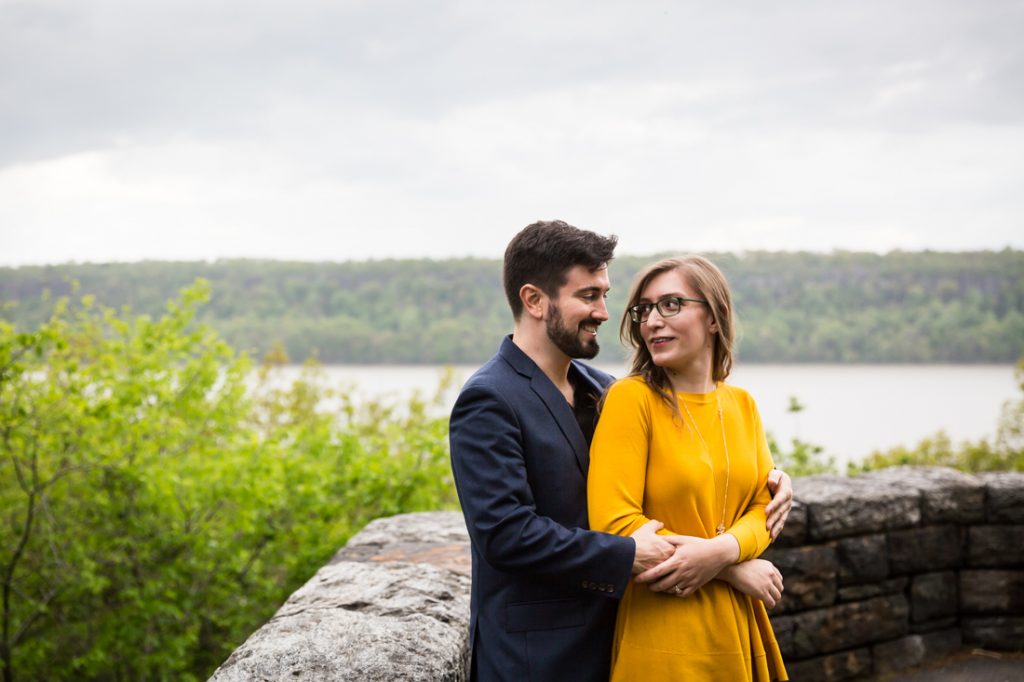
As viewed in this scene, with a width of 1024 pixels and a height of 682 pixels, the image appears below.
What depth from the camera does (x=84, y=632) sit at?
5781 mm

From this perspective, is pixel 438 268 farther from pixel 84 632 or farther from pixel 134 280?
pixel 84 632

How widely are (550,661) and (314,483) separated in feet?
11.8

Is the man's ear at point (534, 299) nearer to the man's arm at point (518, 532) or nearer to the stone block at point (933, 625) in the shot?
the man's arm at point (518, 532)

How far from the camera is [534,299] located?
2229 millimetres

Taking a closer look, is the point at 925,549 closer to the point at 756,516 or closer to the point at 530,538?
the point at 756,516

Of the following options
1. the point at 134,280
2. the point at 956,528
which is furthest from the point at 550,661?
the point at 134,280

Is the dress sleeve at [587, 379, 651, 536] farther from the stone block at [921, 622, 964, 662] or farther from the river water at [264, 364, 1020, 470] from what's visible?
the river water at [264, 364, 1020, 470]

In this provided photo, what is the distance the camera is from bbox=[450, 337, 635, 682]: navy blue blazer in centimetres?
195

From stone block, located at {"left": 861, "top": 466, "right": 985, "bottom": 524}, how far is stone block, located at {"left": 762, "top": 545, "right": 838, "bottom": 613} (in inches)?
24.4

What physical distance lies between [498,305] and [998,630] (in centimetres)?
703

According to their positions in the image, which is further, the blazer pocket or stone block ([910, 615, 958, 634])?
stone block ([910, 615, 958, 634])

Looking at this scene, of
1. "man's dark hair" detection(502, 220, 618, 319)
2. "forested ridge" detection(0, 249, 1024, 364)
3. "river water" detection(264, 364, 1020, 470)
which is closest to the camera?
"man's dark hair" detection(502, 220, 618, 319)

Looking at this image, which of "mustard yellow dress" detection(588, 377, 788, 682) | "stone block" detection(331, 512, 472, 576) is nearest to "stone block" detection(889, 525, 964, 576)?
"stone block" detection(331, 512, 472, 576)

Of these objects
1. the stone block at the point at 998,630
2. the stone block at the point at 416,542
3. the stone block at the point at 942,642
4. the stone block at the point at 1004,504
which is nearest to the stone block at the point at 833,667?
the stone block at the point at 942,642
